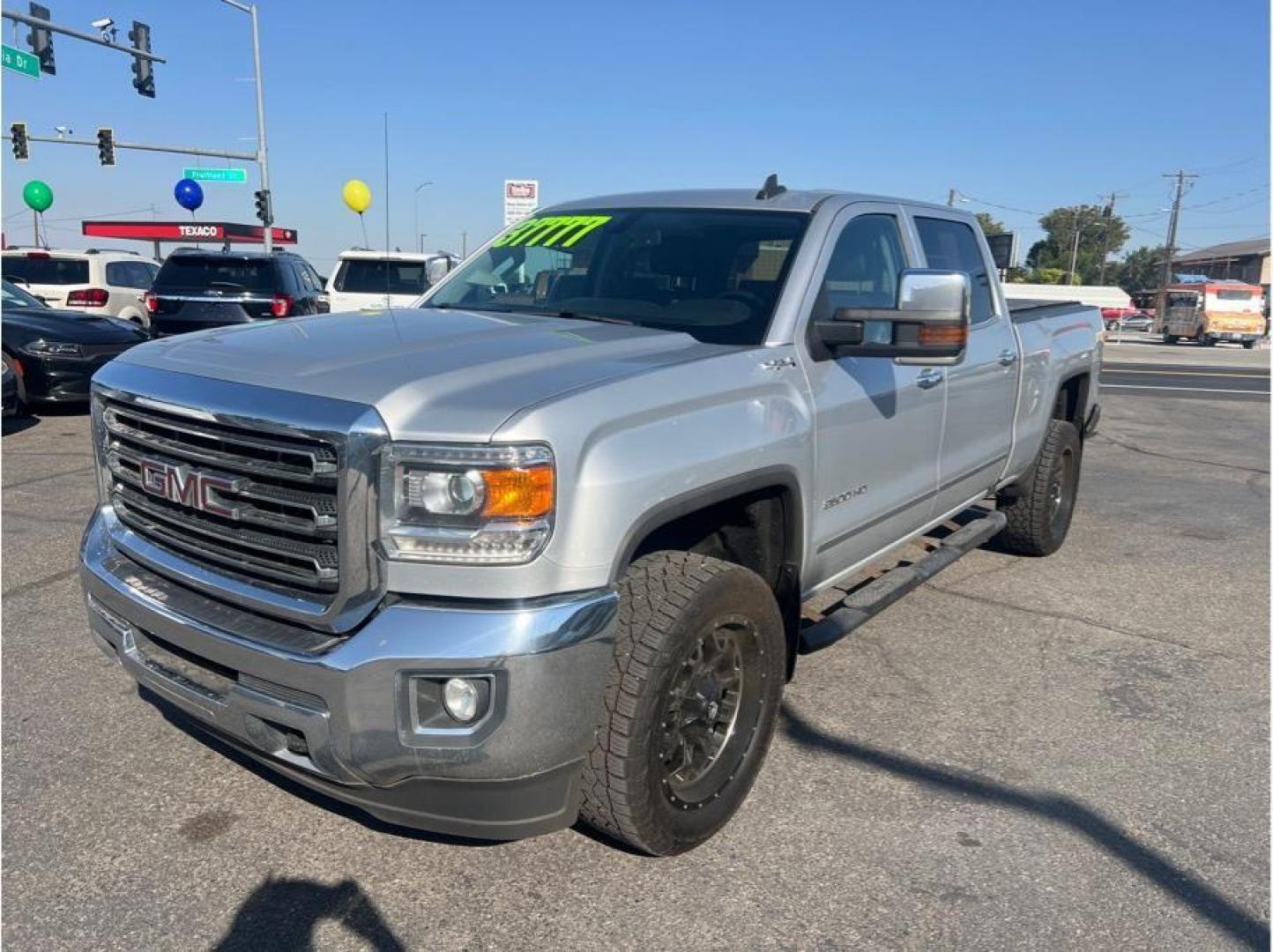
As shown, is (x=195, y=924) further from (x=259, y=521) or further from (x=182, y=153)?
(x=182, y=153)

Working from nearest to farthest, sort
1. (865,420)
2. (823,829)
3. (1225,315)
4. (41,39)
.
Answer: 1. (823,829)
2. (865,420)
3. (41,39)
4. (1225,315)

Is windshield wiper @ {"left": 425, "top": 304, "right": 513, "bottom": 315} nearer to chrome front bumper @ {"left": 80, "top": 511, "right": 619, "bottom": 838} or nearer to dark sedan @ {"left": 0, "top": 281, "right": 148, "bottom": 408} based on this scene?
chrome front bumper @ {"left": 80, "top": 511, "right": 619, "bottom": 838}

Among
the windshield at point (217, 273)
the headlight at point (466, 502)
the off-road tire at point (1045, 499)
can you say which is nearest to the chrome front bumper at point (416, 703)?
the headlight at point (466, 502)

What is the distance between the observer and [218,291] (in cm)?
1220

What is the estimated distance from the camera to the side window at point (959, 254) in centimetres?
456

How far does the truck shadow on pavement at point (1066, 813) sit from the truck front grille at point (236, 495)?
6.52 feet

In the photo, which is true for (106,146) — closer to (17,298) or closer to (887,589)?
(17,298)

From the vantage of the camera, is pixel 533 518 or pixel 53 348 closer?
pixel 533 518

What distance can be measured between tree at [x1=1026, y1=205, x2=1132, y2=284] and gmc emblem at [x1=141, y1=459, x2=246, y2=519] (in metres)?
96.6

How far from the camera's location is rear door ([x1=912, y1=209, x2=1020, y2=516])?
4402 millimetres

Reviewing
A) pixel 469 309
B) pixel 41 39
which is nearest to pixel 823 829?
pixel 469 309

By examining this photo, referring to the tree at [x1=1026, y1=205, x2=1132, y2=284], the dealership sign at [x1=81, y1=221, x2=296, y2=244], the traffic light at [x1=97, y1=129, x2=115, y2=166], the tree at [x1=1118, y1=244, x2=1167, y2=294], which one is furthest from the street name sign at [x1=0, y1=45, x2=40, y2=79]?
the tree at [x1=1118, y1=244, x2=1167, y2=294]

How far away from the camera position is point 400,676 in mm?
2230

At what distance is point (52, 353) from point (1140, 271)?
115 m
